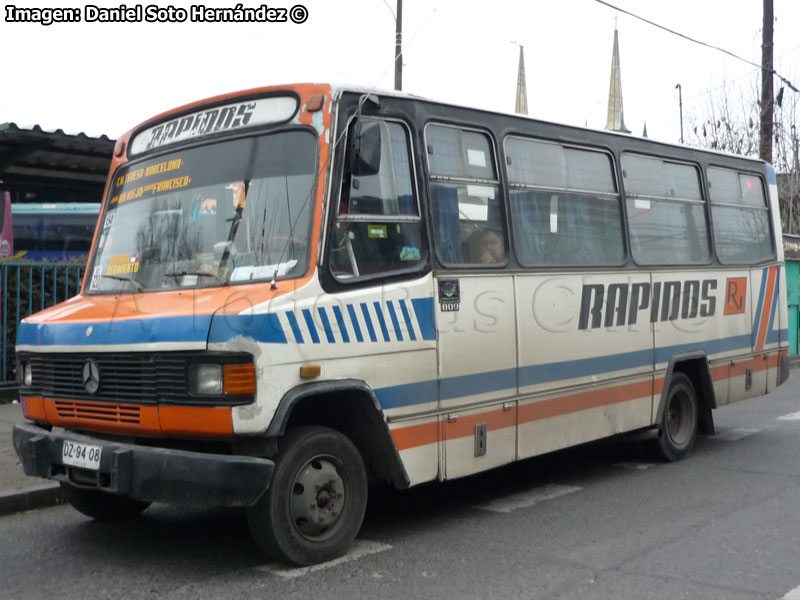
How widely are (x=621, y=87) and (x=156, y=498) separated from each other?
186 ft

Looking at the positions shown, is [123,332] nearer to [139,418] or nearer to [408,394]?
[139,418]

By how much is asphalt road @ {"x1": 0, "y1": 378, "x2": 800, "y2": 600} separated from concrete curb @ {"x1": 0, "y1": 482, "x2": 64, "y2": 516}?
97mm

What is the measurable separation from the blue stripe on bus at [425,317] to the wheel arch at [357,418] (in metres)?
0.64

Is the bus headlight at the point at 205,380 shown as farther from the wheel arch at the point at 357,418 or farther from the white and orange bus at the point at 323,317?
the wheel arch at the point at 357,418

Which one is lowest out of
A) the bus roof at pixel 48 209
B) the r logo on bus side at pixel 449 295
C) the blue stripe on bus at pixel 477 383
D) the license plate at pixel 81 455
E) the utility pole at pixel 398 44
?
the license plate at pixel 81 455

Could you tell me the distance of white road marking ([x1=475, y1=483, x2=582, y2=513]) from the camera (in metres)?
6.82

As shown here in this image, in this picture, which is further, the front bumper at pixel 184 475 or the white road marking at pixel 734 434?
the white road marking at pixel 734 434

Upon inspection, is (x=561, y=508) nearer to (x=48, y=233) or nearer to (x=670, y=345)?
(x=670, y=345)

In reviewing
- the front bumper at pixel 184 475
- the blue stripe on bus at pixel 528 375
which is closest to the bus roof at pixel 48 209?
the blue stripe on bus at pixel 528 375

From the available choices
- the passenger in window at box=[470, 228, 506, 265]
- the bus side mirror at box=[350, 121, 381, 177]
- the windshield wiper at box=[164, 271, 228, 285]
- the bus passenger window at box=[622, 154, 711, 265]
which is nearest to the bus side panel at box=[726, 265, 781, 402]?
the bus passenger window at box=[622, 154, 711, 265]

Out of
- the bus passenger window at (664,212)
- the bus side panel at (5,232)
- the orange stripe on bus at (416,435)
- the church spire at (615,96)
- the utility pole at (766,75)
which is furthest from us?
the church spire at (615,96)

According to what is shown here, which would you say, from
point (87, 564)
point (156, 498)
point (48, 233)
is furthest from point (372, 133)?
point (48, 233)

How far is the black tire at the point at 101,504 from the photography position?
623cm

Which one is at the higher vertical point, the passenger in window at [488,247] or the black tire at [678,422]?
the passenger in window at [488,247]
